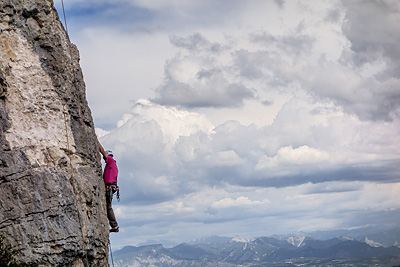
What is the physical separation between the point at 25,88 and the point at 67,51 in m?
3.46

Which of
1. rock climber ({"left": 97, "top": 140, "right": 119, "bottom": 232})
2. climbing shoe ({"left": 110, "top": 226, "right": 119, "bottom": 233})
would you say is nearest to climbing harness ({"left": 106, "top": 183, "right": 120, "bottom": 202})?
rock climber ({"left": 97, "top": 140, "right": 119, "bottom": 232})

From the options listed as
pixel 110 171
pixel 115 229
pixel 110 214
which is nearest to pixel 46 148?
pixel 110 171

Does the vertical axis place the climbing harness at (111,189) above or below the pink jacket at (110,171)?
below

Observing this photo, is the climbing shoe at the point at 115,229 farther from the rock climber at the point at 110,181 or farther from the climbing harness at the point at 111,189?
the climbing harness at the point at 111,189

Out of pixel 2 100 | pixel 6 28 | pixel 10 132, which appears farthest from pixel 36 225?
pixel 6 28

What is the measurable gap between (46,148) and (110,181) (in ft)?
16.2

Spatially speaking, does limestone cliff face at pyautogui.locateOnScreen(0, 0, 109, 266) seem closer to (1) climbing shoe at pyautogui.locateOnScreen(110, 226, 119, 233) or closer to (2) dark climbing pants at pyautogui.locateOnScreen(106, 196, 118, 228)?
(2) dark climbing pants at pyautogui.locateOnScreen(106, 196, 118, 228)

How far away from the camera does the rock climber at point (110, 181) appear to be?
29.2 m

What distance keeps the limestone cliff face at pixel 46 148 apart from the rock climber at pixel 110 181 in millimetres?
988

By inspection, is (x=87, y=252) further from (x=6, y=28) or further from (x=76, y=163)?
(x=6, y=28)

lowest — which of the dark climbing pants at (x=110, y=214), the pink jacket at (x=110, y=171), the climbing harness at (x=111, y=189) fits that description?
the dark climbing pants at (x=110, y=214)

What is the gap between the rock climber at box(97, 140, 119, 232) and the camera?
29.2 m

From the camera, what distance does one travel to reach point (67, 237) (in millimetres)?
24703

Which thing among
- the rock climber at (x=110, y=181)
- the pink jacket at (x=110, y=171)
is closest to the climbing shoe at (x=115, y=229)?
the rock climber at (x=110, y=181)
